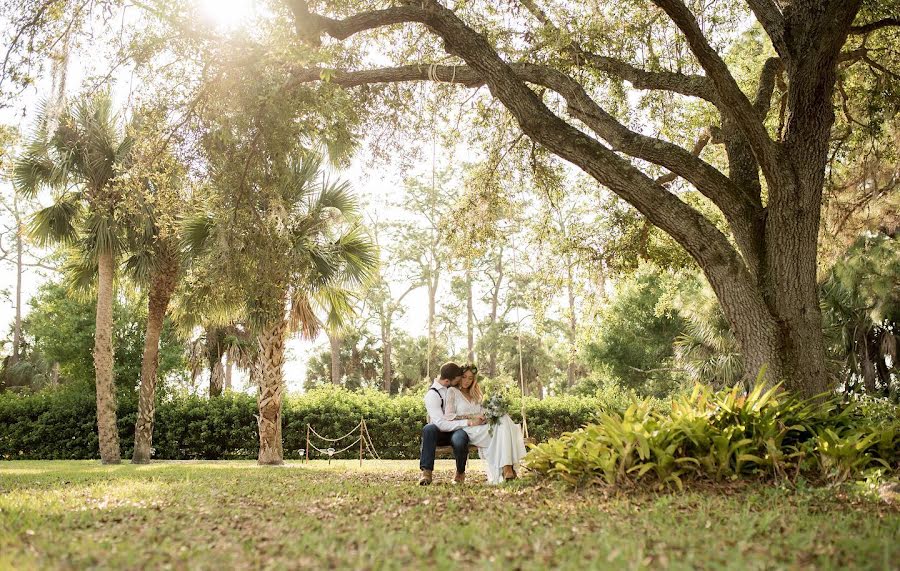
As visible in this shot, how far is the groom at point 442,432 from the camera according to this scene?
892cm

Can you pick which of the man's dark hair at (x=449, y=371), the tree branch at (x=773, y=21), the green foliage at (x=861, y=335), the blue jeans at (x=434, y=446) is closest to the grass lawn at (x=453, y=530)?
the blue jeans at (x=434, y=446)

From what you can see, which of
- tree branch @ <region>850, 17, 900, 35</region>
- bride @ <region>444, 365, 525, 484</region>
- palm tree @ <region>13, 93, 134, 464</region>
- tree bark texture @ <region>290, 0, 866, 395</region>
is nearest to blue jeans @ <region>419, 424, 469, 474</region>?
bride @ <region>444, 365, 525, 484</region>

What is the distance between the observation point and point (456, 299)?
37.1 metres

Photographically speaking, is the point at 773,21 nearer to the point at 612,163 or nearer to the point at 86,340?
the point at 612,163

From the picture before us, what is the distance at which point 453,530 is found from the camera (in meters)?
4.97

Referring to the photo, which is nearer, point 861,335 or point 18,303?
point 861,335

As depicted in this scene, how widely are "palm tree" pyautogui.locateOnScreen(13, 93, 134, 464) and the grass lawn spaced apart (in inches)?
387

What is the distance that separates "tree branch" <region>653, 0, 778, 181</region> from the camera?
8.50 m

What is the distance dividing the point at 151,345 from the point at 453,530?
46.8 feet

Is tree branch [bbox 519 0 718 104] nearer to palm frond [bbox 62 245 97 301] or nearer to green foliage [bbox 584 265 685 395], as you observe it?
palm frond [bbox 62 245 97 301]

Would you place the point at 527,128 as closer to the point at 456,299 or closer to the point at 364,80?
the point at 364,80

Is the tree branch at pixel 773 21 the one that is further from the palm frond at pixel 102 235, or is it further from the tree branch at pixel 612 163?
the palm frond at pixel 102 235

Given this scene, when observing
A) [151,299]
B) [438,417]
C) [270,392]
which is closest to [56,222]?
[151,299]

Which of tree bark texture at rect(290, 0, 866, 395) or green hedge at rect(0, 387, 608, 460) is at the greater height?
tree bark texture at rect(290, 0, 866, 395)
